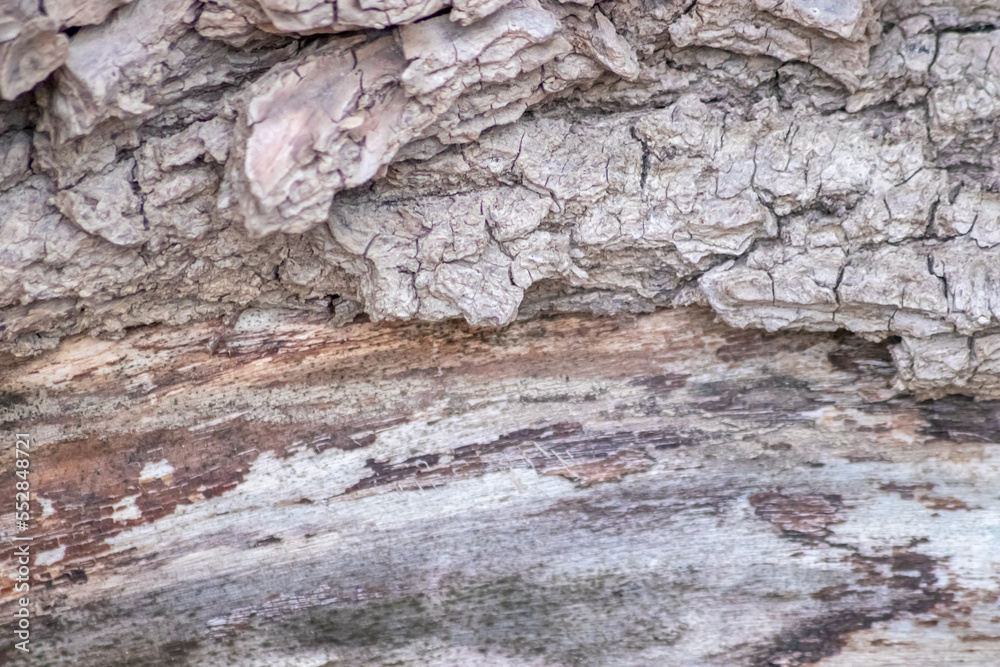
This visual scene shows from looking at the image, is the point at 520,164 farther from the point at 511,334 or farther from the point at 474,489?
the point at 474,489

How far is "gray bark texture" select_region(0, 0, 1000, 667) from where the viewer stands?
233cm

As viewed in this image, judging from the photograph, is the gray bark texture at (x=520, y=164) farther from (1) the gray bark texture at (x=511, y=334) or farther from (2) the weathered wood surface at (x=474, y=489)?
(2) the weathered wood surface at (x=474, y=489)

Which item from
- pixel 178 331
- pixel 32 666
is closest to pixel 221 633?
pixel 32 666

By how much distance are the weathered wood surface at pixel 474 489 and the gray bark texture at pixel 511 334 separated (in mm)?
14

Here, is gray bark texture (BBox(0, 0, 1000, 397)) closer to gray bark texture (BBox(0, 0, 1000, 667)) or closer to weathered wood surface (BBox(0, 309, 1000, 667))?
gray bark texture (BBox(0, 0, 1000, 667))

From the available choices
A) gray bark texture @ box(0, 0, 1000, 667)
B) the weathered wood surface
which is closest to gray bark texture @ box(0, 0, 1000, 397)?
gray bark texture @ box(0, 0, 1000, 667)

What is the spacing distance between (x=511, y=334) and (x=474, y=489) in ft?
2.31

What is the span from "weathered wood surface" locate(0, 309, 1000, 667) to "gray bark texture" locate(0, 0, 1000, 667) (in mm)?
14

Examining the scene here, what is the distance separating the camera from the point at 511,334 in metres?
2.95

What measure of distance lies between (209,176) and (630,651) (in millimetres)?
2580

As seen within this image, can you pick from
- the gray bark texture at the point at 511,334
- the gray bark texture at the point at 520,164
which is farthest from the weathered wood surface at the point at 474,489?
the gray bark texture at the point at 520,164

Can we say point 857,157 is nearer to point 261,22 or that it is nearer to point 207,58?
point 261,22

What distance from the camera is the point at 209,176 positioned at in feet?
7.98

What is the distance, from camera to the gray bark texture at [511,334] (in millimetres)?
2328
